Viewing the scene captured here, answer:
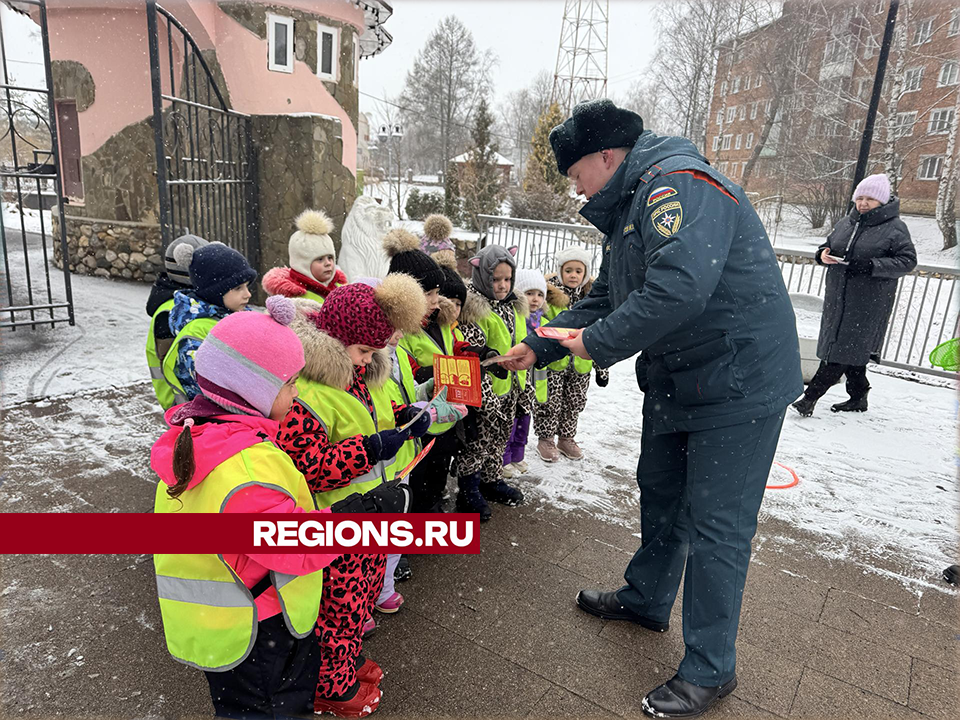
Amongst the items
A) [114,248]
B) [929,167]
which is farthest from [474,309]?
[929,167]

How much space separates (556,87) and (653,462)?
25326 millimetres

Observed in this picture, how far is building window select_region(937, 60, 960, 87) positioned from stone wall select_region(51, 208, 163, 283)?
17.1m

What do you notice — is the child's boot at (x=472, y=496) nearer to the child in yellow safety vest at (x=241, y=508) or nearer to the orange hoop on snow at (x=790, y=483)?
the child in yellow safety vest at (x=241, y=508)

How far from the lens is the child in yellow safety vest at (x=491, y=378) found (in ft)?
11.4

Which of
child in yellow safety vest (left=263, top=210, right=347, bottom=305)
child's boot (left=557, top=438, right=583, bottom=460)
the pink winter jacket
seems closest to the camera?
the pink winter jacket

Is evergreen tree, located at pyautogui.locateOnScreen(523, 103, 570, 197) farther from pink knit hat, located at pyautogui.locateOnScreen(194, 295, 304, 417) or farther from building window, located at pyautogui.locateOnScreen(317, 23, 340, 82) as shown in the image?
pink knit hat, located at pyautogui.locateOnScreen(194, 295, 304, 417)

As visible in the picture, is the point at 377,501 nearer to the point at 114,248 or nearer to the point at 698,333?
the point at 698,333

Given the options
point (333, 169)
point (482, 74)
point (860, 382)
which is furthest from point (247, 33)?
point (482, 74)

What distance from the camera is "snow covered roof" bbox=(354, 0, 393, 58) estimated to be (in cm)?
1059

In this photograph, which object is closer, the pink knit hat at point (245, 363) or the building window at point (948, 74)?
the pink knit hat at point (245, 363)

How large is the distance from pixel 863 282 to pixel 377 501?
5.22 meters

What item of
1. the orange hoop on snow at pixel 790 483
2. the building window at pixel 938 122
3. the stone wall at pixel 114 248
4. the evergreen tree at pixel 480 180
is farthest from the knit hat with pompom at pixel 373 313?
the building window at pixel 938 122

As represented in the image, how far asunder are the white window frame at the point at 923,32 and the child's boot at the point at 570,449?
50.7ft

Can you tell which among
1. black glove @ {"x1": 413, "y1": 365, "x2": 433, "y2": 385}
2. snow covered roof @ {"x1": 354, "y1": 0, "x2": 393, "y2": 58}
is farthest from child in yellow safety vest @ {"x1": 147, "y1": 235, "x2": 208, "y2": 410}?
snow covered roof @ {"x1": 354, "y1": 0, "x2": 393, "y2": 58}
